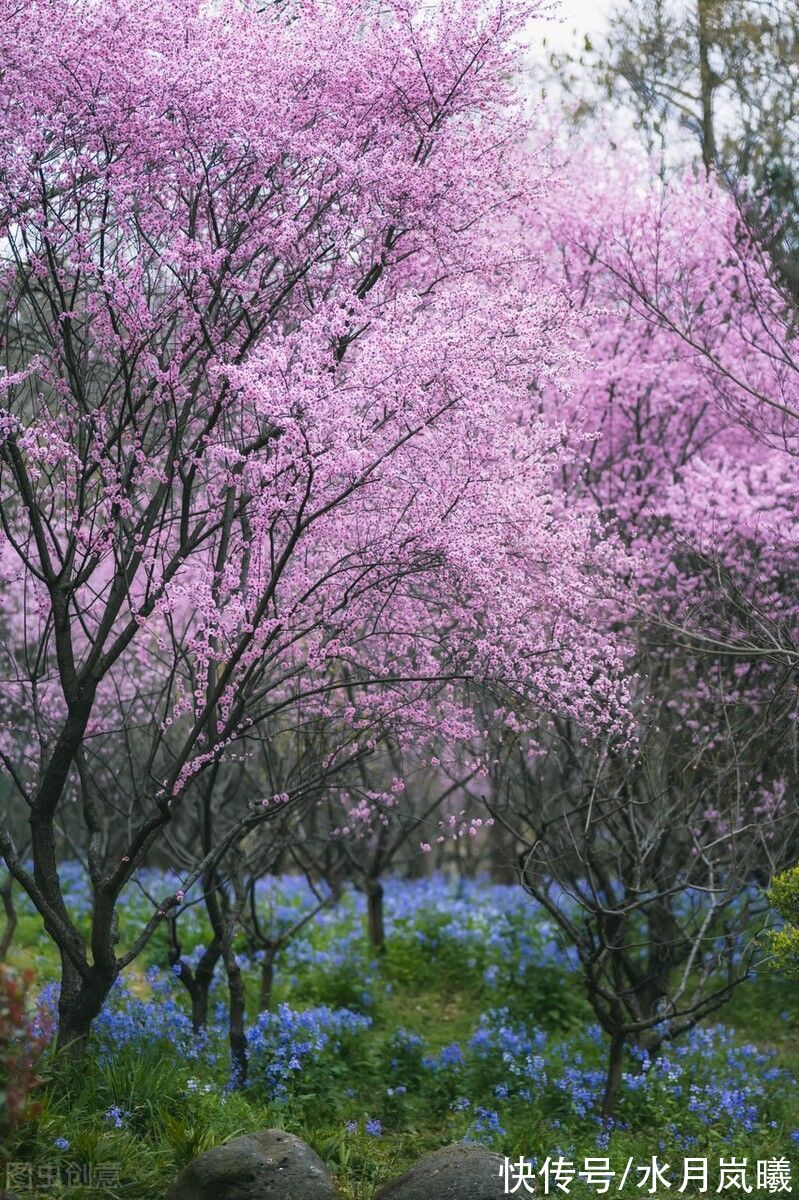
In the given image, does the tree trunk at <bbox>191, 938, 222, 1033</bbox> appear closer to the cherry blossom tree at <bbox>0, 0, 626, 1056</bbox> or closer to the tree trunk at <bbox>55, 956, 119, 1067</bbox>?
the cherry blossom tree at <bbox>0, 0, 626, 1056</bbox>

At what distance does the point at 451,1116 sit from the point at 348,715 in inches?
116

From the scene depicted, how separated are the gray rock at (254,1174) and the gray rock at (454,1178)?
0.36m

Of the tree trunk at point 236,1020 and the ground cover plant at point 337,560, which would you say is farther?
the tree trunk at point 236,1020

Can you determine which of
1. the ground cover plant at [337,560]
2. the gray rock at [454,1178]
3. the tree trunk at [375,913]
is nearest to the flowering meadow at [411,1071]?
the ground cover plant at [337,560]

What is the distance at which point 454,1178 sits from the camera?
19.3ft

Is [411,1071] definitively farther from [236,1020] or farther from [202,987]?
[202,987]

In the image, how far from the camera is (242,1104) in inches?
279

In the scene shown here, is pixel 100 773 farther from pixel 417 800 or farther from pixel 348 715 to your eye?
pixel 348 715

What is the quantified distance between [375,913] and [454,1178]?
281 inches

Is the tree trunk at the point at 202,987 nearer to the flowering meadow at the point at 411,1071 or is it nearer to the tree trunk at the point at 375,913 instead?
the flowering meadow at the point at 411,1071

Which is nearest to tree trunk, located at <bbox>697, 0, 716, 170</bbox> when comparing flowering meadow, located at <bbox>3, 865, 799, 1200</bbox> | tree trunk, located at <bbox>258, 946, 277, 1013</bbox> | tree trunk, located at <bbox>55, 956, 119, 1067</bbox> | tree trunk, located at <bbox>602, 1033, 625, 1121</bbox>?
flowering meadow, located at <bbox>3, 865, 799, 1200</bbox>

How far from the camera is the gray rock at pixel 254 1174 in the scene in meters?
5.75

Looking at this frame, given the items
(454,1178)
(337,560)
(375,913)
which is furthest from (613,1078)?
(375,913)

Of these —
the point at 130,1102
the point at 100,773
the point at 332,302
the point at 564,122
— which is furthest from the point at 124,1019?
the point at 564,122
